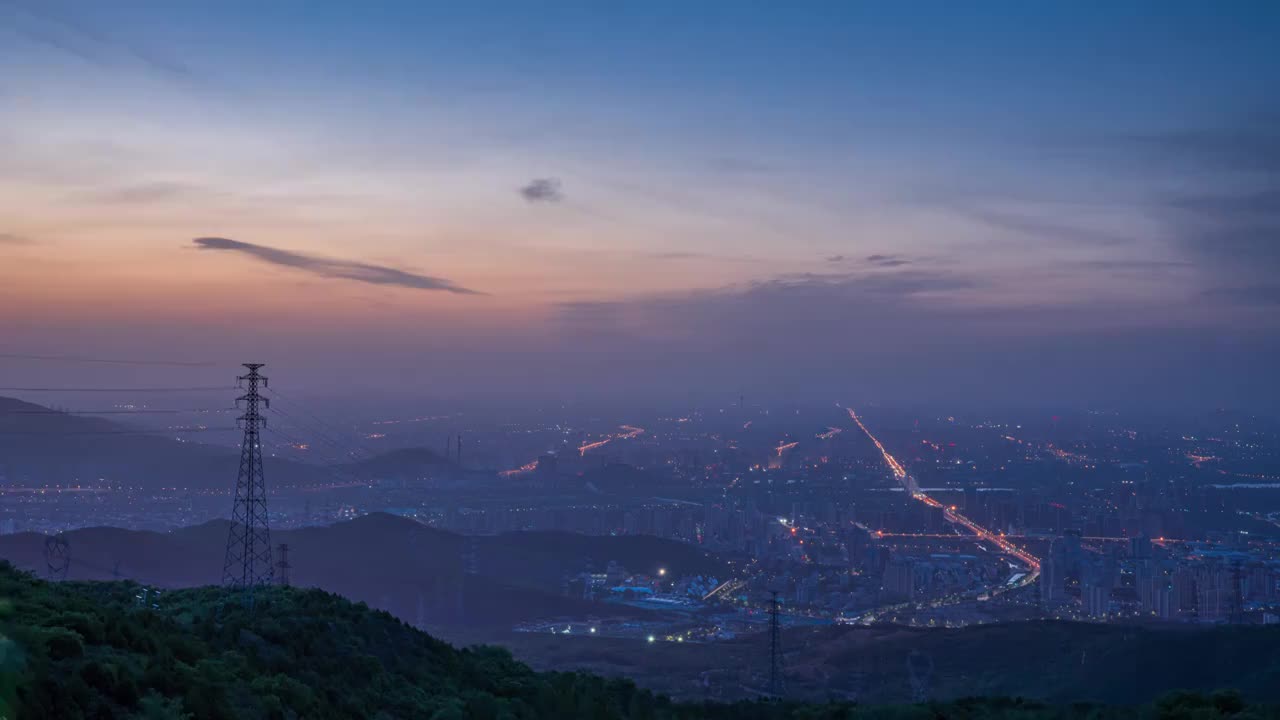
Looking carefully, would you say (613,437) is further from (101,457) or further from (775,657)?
(775,657)

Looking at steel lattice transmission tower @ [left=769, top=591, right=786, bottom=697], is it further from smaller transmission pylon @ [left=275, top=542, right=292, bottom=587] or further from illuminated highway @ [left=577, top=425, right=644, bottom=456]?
illuminated highway @ [left=577, top=425, right=644, bottom=456]

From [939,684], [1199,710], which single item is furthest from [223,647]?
[939,684]

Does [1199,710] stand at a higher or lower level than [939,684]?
higher

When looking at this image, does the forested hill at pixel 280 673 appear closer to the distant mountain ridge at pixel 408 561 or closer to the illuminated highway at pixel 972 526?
the distant mountain ridge at pixel 408 561

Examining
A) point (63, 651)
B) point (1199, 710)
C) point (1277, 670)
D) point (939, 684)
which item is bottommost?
point (939, 684)

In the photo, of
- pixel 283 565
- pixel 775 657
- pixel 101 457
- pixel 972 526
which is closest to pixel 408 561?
pixel 283 565

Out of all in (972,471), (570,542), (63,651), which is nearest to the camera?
(63,651)

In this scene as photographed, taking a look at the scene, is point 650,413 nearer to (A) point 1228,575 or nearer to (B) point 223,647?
(A) point 1228,575

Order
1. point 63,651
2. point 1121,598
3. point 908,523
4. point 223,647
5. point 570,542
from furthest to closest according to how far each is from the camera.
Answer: point 908,523
point 570,542
point 1121,598
point 223,647
point 63,651
